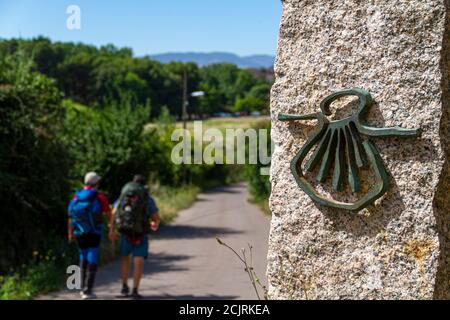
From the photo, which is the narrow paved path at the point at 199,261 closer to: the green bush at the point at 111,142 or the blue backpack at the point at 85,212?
the blue backpack at the point at 85,212

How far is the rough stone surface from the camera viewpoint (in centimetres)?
362

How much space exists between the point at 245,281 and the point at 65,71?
3013 cm

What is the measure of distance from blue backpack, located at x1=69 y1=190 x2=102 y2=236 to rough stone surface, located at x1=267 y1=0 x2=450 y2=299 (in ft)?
16.1

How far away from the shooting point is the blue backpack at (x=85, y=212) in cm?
859

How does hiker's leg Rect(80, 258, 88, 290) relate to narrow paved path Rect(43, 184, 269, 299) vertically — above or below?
above

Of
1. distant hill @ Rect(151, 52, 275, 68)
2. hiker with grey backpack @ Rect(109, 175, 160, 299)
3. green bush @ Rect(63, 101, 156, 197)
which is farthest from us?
distant hill @ Rect(151, 52, 275, 68)

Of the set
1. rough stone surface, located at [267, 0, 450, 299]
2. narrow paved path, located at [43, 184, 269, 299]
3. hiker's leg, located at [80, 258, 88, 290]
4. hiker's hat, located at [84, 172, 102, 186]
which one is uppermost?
rough stone surface, located at [267, 0, 450, 299]

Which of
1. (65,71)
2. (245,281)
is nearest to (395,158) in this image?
(245,281)

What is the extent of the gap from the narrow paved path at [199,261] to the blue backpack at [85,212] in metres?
1.12

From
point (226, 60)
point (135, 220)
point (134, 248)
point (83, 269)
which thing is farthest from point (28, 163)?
point (226, 60)

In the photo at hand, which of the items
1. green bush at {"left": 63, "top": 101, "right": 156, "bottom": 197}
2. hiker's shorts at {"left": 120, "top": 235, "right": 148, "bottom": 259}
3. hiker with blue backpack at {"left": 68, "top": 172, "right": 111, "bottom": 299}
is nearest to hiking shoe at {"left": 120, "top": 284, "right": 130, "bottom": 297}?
hiker's shorts at {"left": 120, "top": 235, "right": 148, "bottom": 259}

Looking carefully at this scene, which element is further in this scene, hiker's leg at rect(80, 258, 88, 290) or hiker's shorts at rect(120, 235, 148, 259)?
hiker's shorts at rect(120, 235, 148, 259)

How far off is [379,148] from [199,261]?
9494 mm

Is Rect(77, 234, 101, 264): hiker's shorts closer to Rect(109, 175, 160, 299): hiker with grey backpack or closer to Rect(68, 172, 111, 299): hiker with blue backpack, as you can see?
Rect(68, 172, 111, 299): hiker with blue backpack
